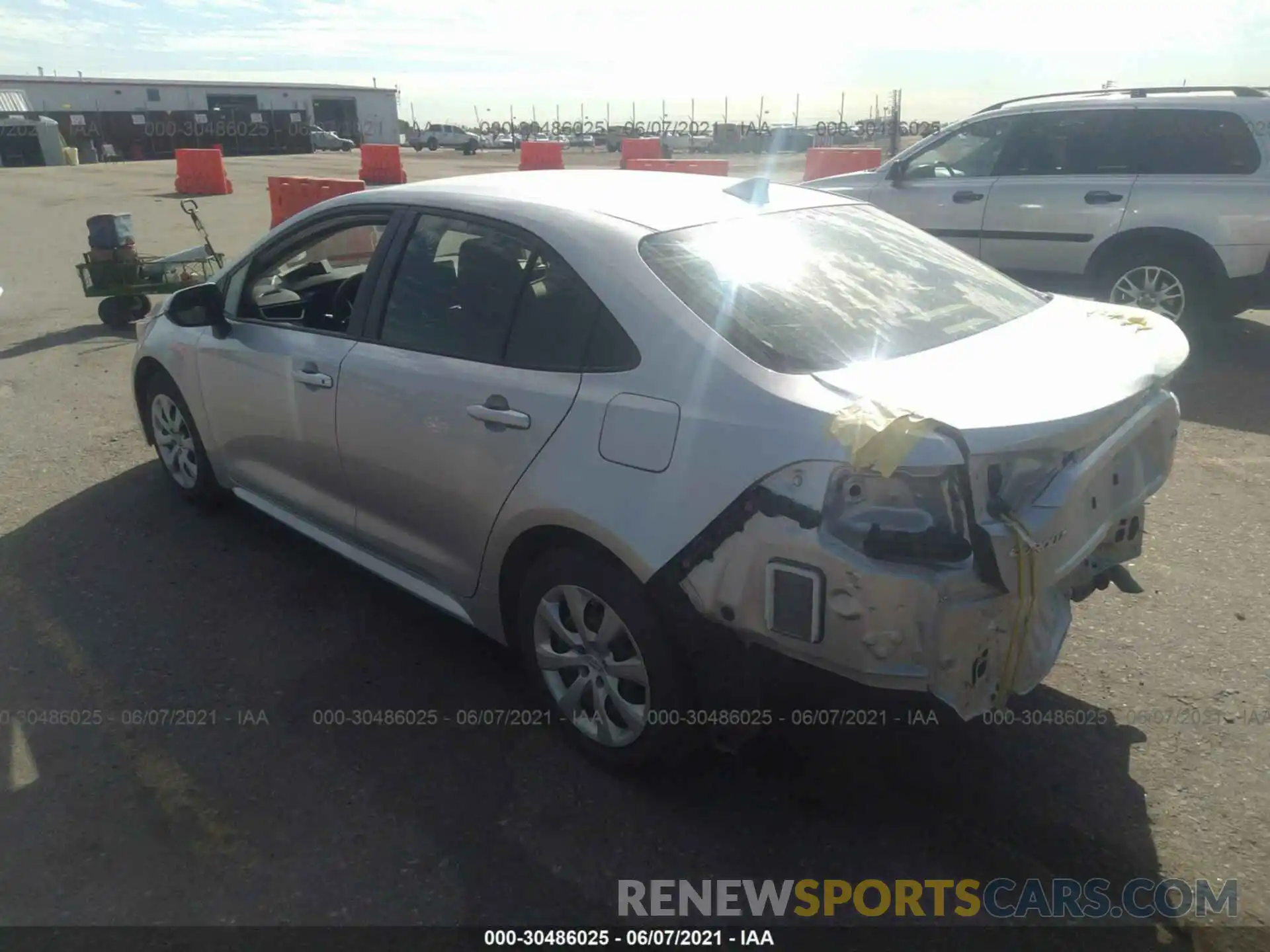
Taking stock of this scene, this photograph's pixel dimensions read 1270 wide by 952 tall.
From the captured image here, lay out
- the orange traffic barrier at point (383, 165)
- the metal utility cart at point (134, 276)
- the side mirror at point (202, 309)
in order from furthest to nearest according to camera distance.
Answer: the orange traffic barrier at point (383, 165), the metal utility cart at point (134, 276), the side mirror at point (202, 309)

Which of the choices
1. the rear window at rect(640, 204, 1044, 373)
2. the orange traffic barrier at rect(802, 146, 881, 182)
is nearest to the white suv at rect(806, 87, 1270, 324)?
the rear window at rect(640, 204, 1044, 373)

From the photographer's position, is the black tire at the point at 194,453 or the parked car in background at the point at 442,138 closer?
the black tire at the point at 194,453

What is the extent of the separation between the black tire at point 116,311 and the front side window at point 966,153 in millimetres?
7416

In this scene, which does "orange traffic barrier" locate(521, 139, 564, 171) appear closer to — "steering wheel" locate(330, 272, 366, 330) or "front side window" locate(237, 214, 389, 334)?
"front side window" locate(237, 214, 389, 334)

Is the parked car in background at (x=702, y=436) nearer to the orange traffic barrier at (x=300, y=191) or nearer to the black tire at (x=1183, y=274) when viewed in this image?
the black tire at (x=1183, y=274)

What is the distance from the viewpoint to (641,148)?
2234 cm

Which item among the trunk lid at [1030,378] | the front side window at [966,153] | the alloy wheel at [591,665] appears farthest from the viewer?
the front side window at [966,153]

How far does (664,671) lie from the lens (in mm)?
2664

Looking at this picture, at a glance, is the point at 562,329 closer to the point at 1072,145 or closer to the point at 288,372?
the point at 288,372

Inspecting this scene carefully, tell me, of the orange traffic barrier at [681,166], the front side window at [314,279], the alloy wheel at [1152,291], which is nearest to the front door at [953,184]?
the alloy wheel at [1152,291]

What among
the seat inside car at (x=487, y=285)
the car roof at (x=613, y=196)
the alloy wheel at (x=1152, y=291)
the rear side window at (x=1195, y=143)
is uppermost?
the rear side window at (x=1195, y=143)

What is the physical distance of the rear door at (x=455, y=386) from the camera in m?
2.94

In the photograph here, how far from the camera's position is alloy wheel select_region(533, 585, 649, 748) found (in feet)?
9.19

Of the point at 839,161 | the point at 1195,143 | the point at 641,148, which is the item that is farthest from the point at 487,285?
the point at 641,148
